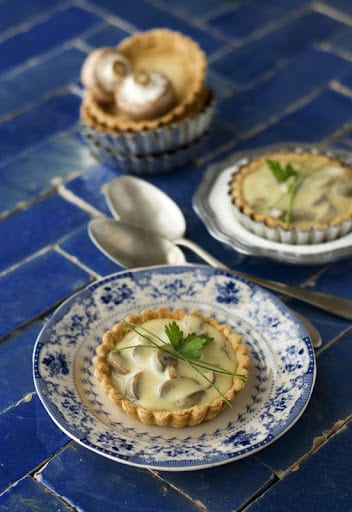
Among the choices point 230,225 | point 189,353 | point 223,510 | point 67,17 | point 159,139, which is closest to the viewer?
point 223,510

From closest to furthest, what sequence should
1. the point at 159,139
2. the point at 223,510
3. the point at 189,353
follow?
1. the point at 223,510
2. the point at 189,353
3. the point at 159,139

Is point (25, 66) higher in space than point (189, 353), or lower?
lower

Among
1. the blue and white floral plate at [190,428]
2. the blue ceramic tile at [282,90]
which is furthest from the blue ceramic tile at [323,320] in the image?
the blue ceramic tile at [282,90]

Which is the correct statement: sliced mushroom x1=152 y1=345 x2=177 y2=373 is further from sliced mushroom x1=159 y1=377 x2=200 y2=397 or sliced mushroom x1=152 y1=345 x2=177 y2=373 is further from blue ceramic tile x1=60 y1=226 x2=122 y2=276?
blue ceramic tile x1=60 y1=226 x2=122 y2=276

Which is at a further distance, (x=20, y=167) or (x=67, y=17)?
Answer: (x=67, y=17)

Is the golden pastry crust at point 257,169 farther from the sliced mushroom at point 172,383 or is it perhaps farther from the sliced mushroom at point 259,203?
the sliced mushroom at point 172,383

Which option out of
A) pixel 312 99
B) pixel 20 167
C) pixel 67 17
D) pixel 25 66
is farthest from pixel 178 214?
pixel 67 17

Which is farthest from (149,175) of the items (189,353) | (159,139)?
(189,353)

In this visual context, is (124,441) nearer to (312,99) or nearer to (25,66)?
(312,99)
